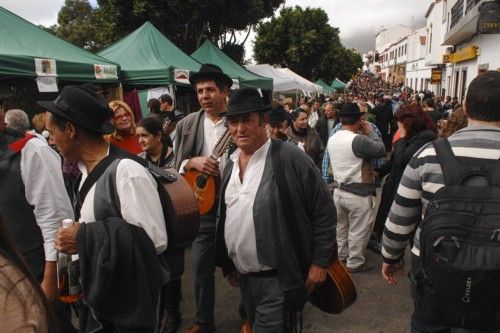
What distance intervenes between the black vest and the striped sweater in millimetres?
2101

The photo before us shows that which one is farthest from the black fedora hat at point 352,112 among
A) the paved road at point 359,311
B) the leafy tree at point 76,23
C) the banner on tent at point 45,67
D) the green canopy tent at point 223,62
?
the leafy tree at point 76,23

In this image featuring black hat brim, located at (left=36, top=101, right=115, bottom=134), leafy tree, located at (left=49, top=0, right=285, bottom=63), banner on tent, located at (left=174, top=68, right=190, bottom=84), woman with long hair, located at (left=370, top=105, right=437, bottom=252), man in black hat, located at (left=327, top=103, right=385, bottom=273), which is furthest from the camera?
leafy tree, located at (left=49, top=0, right=285, bottom=63)

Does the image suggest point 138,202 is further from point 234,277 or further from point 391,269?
point 391,269

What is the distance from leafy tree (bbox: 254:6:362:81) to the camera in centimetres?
3578

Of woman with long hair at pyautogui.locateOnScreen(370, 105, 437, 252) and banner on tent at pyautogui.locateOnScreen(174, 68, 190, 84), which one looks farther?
banner on tent at pyautogui.locateOnScreen(174, 68, 190, 84)

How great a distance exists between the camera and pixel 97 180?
195cm

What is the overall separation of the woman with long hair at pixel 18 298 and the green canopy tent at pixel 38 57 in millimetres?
5356

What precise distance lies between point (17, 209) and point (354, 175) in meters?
3.25

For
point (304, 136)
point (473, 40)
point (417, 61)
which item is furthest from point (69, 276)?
point (417, 61)

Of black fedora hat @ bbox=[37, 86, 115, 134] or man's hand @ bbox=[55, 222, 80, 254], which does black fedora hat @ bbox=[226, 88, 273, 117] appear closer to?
black fedora hat @ bbox=[37, 86, 115, 134]

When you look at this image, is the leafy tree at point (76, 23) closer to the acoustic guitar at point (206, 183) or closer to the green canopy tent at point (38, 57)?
the green canopy tent at point (38, 57)

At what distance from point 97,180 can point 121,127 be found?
260 cm

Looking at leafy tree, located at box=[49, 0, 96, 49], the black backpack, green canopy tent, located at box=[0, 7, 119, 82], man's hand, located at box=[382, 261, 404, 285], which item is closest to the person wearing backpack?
the black backpack

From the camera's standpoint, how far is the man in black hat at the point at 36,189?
2363mm
